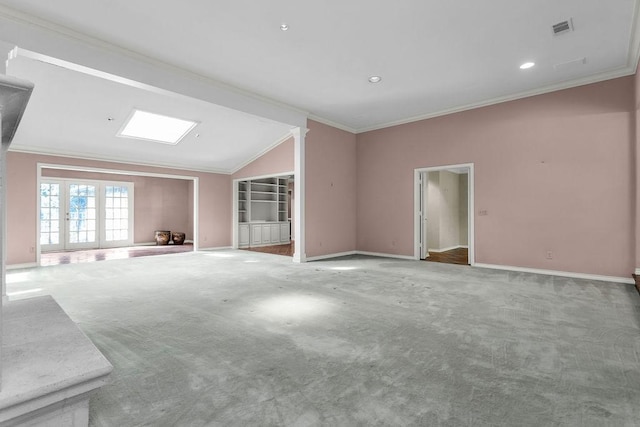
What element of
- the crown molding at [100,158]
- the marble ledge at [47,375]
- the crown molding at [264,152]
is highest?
the crown molding at [264,152]

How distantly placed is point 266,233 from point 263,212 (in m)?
0.84

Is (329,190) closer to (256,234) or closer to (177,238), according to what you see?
(256,234)

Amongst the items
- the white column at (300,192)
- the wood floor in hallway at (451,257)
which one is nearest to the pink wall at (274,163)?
the white column at (300,192)

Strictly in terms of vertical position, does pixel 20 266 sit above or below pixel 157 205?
below

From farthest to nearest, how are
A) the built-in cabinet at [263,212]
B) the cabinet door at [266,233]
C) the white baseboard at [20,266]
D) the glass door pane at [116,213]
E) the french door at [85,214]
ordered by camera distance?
1. the cabinet door at [266,233]
2. the glass door pane at [116,213]
3. the built-in cabinet at [263,212]
4. the french door at [85,214]
5. the white baseboard at [20,266]

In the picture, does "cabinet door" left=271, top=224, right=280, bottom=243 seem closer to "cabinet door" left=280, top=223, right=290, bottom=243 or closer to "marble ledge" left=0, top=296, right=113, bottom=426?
"cabinet door" left=280, top=223, right=290, bottom=243

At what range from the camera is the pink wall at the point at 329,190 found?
7.02 meters

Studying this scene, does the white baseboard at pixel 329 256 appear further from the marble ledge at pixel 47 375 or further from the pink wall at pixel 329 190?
the marble ledge at pixel 47 375

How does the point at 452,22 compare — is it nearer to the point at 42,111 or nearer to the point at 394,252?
the point at 394,252

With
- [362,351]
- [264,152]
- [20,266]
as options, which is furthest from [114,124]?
[362,351]

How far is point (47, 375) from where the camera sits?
1181mm

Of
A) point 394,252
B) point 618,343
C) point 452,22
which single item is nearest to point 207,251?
point 394,252

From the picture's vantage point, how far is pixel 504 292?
4.19 metres

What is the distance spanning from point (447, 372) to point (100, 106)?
6485 millimetres
